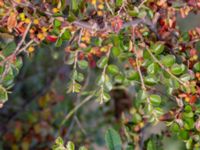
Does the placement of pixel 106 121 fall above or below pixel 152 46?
below

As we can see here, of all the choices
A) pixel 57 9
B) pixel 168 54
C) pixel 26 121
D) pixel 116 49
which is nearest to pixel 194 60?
pixel 168 54

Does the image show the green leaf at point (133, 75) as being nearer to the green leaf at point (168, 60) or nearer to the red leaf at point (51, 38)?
the green leaf at point (168, 60)

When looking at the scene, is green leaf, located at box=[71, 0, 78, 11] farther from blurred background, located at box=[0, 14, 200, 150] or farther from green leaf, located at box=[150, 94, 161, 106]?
blurred background, located at box=[0, 14, 200, 150]

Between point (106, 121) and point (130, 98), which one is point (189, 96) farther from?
point (106, 121)

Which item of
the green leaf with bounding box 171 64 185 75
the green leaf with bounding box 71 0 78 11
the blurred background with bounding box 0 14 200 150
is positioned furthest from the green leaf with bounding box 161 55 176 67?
the blurred background with bounding box 0 14 200 150

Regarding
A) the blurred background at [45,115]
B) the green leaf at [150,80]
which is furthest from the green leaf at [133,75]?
the blurred background at [45,115]

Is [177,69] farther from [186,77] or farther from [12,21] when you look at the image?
[12,21]
